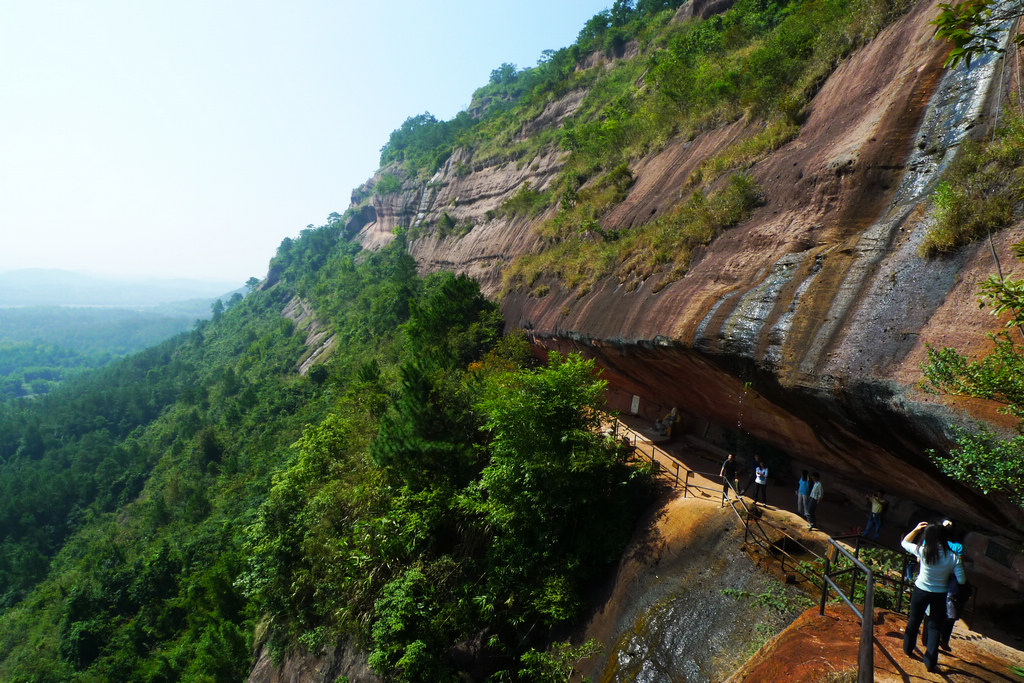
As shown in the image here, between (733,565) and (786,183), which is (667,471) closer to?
(733,565)

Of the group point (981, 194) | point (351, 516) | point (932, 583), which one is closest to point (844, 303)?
point (981, 194)

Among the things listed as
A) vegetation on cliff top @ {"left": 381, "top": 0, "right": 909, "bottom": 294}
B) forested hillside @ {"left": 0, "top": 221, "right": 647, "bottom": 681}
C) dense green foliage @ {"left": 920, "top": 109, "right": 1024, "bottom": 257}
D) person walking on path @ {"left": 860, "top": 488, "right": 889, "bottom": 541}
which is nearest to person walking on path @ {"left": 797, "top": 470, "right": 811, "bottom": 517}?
person walking on path @ {"left": 860, "top": 488, "right": 889, "bottom": 541}

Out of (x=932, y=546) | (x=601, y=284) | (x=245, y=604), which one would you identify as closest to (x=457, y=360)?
(x=601, y=284)

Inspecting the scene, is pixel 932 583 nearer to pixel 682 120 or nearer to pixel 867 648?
pixel 867 648

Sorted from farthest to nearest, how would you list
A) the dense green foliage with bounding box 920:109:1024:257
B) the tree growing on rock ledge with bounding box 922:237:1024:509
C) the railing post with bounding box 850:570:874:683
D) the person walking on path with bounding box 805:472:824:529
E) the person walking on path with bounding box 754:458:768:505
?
the person walking on path with bounding box 754:458:768:505
the person walking on path with bounding box 805:472:824:529
the dense green foliage with bounding box 920:109:1024:257
the tree growing on rock ledge with bounding box 922:237:1024:509
the railing post with bounding box 850:570:874:683

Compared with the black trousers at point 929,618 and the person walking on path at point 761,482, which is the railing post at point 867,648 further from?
the person walking on path at point 761,482

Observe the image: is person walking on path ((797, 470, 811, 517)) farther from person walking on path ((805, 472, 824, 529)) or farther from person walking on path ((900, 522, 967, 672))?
person walking on path ((900, 522, 967, 672))
